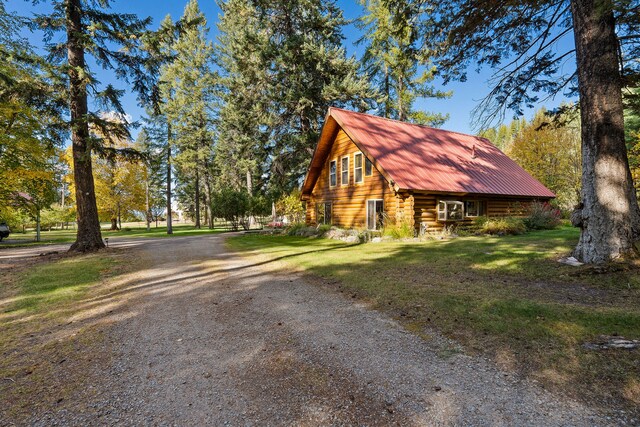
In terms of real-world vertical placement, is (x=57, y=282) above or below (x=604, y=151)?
below

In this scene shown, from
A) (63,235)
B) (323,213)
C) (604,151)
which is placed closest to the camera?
(604,151)

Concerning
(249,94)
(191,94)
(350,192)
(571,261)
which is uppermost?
(191,94)

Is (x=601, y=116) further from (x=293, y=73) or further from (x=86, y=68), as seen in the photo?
(x=293, y=73)

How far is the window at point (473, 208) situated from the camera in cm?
1842

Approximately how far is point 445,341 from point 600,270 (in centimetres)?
500

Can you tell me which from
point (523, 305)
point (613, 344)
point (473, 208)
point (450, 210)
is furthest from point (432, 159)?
point (613, 344)

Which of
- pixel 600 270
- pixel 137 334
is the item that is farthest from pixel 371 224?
pixel 137 334

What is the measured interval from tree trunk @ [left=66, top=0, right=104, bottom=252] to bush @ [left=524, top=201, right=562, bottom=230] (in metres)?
22.8

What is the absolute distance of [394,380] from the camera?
3172 mm

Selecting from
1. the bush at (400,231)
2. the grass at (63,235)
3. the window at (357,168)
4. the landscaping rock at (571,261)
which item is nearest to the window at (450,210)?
the bush at (400,231)

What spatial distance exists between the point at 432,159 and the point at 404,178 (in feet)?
14.1

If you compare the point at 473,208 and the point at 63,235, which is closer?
the point at 473,208

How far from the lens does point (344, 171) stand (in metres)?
20.0

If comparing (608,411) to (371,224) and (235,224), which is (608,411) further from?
(235,224)
